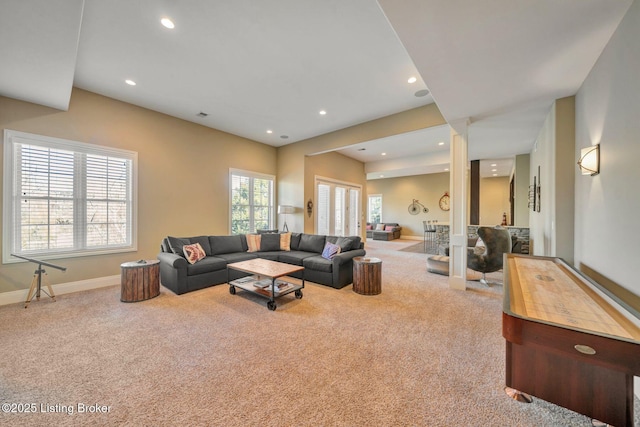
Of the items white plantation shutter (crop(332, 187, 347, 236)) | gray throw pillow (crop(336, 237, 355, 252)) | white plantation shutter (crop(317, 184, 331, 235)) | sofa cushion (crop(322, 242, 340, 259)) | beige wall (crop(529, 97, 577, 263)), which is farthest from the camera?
white plantation shutter (crop(332, 187, 347, 236))

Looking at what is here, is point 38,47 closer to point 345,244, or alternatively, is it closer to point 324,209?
point 345,244

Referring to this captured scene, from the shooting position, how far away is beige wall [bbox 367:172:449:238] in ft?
36.6

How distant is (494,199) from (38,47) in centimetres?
1362

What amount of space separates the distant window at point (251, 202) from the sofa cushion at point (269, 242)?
4.10ft

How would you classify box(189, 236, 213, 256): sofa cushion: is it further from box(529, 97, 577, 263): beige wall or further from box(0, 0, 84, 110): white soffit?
box(529, 97, 577, 263): beige wall

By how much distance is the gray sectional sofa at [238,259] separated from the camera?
389cm

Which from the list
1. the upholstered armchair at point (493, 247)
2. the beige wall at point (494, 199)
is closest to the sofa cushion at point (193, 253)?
the upholstered armchair at point (493, 247)

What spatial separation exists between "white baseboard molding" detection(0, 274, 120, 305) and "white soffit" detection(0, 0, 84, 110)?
2.86 meters

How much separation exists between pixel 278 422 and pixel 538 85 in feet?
14.4

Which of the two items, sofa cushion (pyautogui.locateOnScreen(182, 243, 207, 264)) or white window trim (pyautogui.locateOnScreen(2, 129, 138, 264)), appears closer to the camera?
white window trim (pyautogui.locateOnScreen(2, 129, 138, 264))

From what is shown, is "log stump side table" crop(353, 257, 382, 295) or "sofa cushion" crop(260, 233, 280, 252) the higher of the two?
"sofa cushion" crop(260, 233, 280, 252)

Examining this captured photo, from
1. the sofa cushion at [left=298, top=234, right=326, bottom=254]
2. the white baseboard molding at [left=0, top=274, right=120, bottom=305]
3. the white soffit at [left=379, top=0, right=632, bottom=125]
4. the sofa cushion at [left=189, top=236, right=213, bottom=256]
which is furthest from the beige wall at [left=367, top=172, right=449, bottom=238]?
the white baseboard molding at [left=0, top=274, right=120, bottom=305]

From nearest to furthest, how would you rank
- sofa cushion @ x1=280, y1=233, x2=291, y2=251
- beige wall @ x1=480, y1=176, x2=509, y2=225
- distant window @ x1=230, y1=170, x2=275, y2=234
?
1. sofa cushion @ x1=280, y1=233, x2=291, y2=251
2. distant window @ x1=230, y1=170, x2=275, y2=234
3. beige wall @ x1=480, y1=176, x2=509, y2=225

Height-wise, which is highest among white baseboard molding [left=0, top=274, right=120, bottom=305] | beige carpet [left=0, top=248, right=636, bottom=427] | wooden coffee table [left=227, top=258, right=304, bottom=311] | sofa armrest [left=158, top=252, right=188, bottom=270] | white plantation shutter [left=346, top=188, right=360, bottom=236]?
white plantation shutter [left=346, top=188, right=360, bottom=236]
